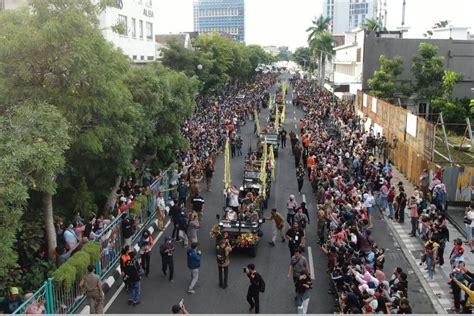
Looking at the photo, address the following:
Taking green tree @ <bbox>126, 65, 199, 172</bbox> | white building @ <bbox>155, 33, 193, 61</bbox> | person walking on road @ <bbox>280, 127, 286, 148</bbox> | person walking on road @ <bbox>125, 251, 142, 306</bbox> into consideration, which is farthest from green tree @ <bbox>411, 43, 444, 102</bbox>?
person walking on road @ <bbox>125, 251, 142, 306</bbox>

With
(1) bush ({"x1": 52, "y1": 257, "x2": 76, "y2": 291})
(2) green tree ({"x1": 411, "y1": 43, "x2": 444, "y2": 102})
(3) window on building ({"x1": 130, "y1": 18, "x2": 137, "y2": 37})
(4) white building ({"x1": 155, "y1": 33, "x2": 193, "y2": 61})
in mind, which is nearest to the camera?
(1) bush ({"x1": 52, "y1": 257, "x2": 76, "y2": 291})

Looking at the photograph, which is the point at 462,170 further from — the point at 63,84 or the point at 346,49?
the point at 346,49

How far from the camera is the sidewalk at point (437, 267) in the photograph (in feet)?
43.4

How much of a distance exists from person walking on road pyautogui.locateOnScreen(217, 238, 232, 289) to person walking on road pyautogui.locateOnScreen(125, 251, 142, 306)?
2053 mm

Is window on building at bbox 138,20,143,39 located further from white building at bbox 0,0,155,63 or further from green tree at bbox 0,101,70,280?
green tree at bbox 0,101,70,280

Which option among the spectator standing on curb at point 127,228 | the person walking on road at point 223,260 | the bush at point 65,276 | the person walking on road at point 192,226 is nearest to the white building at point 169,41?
the person walking on road at point 192,226

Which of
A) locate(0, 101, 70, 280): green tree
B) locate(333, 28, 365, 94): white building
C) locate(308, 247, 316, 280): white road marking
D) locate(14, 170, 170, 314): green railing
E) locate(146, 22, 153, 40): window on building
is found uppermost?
locate(146, 22, 153, 40): window on building

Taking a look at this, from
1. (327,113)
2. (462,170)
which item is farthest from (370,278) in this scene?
(327,113)

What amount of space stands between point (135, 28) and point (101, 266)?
28710mm

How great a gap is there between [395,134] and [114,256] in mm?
19188

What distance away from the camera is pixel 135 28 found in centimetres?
3969

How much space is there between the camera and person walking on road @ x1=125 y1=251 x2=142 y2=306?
12477mm

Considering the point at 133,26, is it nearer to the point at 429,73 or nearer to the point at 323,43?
the point at 429,73

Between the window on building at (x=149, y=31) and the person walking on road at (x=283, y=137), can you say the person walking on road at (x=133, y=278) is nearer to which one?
the person walking on road at (x=283, y=137)
